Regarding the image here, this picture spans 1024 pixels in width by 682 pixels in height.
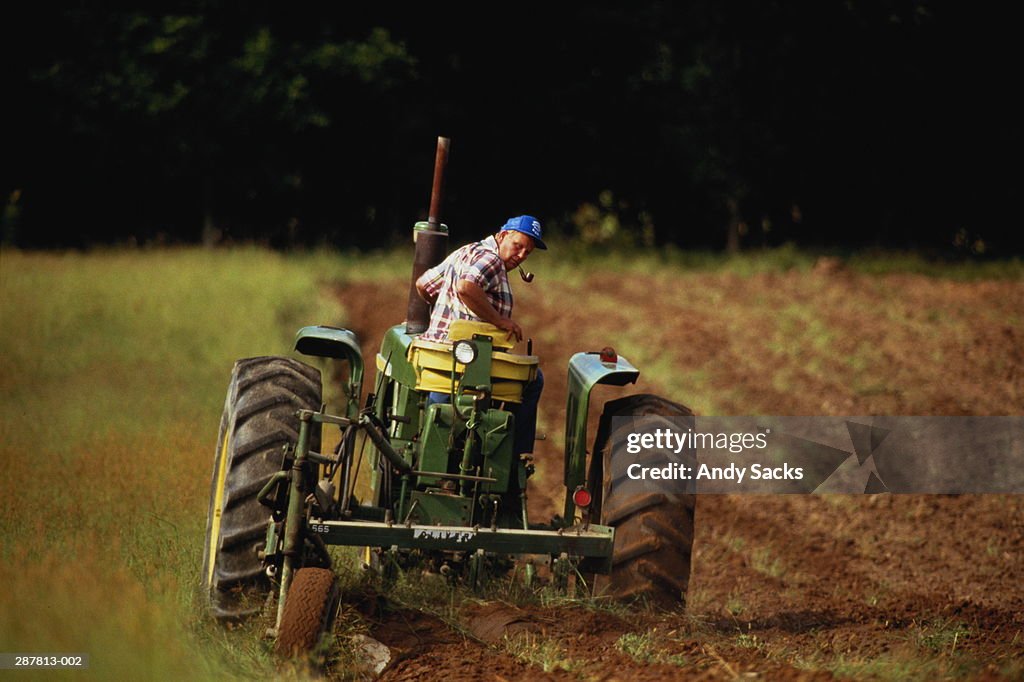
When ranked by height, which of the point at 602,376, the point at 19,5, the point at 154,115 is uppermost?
the point at 19,5

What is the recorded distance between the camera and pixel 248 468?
20.4 feet

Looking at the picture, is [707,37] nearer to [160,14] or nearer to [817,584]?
[160,14]

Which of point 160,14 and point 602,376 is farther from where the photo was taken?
point 160,14

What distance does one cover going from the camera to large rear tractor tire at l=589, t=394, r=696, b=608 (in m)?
6.74

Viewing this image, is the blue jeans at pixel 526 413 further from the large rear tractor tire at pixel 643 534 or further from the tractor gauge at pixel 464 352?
the tractor gauge at pixel 464 352

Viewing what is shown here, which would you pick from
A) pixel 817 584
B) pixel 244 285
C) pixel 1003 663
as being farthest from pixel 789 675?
pixel 244 285

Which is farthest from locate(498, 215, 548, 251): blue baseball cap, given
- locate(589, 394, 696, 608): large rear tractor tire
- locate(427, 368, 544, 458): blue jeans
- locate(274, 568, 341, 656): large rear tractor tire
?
locate(274, 568, 341, 656): large rear tractor tire

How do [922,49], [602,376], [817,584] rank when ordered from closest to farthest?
[602,376] < [817,584] < [922,49]

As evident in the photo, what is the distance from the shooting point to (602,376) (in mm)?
6992

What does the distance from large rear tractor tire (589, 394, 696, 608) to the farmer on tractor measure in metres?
0.48

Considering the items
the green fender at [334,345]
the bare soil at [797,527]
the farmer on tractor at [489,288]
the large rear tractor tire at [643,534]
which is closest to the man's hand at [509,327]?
the farmer on tractor at [489,288]

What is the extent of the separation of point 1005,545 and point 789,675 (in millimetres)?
4580

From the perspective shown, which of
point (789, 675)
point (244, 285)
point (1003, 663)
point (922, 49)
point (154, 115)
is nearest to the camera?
point (789, 675)

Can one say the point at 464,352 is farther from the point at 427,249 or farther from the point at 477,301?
the point at 427,249
